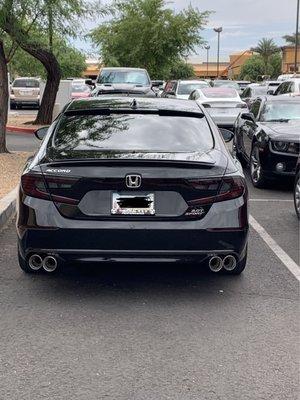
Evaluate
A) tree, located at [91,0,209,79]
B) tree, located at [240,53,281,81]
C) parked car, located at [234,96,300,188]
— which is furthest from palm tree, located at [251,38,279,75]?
parked car, located at [234,96,300,188]

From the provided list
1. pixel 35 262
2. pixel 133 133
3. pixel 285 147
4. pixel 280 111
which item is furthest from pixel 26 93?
pixel 35 262

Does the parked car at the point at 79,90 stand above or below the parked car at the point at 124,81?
below

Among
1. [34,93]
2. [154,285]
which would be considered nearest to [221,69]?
[34,93]

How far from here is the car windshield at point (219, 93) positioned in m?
19.9

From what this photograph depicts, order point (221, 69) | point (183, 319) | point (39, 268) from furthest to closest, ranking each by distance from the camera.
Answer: point (221, 69) → point (39, 268) → point (183, 319)

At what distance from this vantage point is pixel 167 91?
27.0 m

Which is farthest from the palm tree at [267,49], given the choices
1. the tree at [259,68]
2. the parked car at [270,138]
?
the parked car at [270,138]

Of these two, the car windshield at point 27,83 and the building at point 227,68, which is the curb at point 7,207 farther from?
the building at point 227,68

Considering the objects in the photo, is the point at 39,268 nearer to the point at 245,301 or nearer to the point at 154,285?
the point at 154,285

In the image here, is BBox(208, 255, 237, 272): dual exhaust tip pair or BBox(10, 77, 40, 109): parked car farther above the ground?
BBox(208, 255, 237, 272): dual exhaust tip pair

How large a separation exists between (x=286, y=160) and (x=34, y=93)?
2406 cm

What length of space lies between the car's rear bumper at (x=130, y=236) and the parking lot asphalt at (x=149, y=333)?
436 mm

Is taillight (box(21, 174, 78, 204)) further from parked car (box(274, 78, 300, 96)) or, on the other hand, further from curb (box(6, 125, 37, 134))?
parked car (box(274, 78, 300, 96))

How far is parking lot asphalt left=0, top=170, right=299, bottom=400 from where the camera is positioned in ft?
12.0
